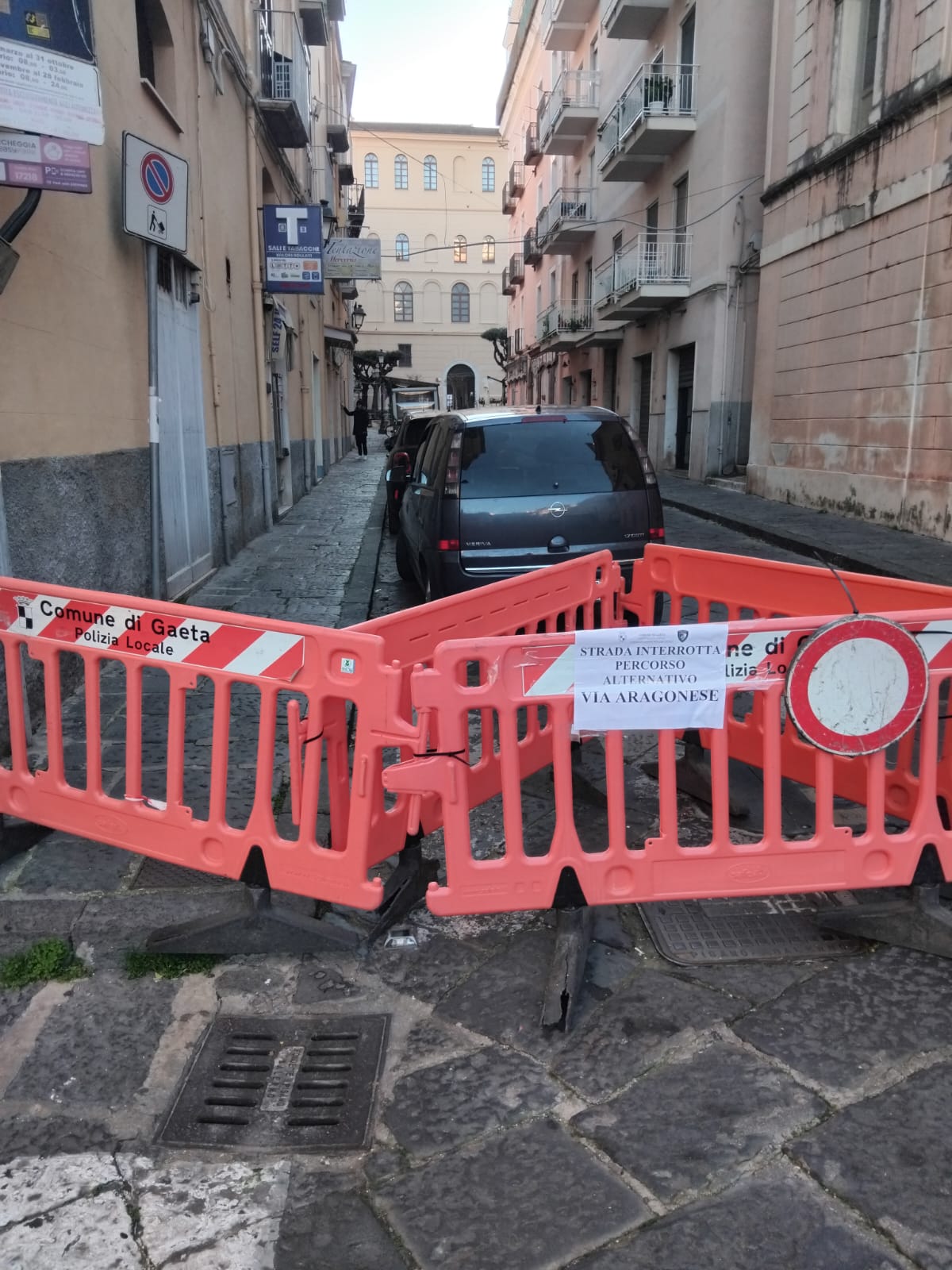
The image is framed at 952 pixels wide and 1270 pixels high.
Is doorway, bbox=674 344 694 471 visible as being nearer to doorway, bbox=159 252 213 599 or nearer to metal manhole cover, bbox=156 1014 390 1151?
doorway, bbox=159 252 213 599

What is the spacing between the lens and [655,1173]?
2.23 metres

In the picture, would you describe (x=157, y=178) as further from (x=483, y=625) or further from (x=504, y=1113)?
(x=504, y=1113)

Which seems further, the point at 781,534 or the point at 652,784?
Result: the point at 781,534

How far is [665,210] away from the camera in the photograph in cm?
2297

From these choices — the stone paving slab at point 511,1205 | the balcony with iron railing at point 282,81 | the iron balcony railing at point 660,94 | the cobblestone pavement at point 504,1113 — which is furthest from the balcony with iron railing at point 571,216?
the stone paving slab at point 511,1205

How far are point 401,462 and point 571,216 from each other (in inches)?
836

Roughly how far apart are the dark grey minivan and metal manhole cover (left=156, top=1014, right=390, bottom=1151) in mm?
4085

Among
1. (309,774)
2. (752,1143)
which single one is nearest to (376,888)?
(309,774)

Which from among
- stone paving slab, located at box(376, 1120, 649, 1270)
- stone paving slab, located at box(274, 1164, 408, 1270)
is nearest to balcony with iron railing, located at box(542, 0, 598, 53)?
stone paving slab, located at box(376, 1120, 649, 1270)

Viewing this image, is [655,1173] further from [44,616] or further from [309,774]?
[44,616]

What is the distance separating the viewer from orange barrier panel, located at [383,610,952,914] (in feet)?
9.34

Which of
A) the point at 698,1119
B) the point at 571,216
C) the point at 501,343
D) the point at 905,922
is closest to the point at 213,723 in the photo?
the point at 698,1119

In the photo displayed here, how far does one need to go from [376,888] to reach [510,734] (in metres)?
0.63

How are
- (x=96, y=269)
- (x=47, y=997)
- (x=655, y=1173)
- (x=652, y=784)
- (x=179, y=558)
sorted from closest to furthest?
(x=655, y=1173), (x=47, y=997), (x=652, y=784), (x=96, y=269), (x=179, y=558)
